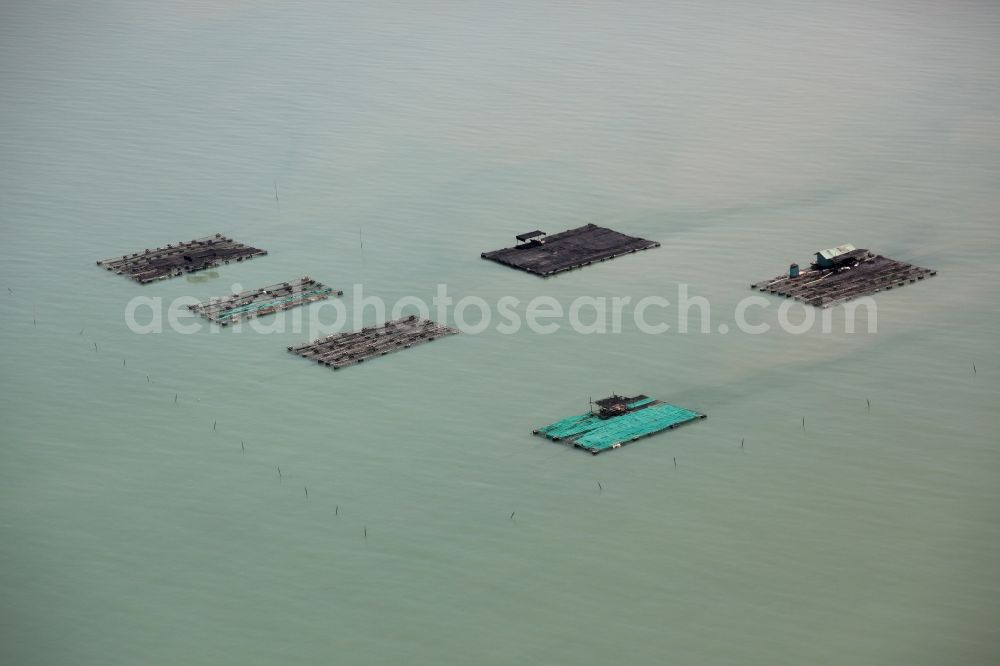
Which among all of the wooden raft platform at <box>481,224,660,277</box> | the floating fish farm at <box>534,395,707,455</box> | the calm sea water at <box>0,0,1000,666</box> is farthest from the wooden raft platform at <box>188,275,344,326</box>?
the floating fish farm at <box>534,395,707,455</box>

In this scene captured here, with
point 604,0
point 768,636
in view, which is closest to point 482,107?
point 604,0

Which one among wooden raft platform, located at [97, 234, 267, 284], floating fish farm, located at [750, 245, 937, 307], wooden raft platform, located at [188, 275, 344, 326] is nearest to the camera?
wooden raft platform, located at [188, 275, 344, 326]

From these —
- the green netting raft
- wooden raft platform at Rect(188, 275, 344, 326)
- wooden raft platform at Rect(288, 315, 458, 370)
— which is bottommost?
the green netting raft

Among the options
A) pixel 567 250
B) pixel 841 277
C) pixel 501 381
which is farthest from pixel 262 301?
pixel 841 277

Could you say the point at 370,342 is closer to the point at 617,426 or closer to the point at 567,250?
the point at 617,426

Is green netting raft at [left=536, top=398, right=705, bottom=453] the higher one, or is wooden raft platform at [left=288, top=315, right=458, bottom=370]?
wooden raft platform at [left=288, top=315, right=458, bottom=370]

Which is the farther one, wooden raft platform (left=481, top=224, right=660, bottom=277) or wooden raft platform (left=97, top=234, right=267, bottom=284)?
wooden raft platform (left=97, top=234, right=267, bottom=284)

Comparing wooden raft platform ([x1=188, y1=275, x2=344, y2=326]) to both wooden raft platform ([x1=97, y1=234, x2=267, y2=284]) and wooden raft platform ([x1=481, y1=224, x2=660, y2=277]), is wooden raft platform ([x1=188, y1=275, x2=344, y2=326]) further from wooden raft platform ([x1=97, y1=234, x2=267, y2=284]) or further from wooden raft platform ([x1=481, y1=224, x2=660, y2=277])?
wooden raft platform ([x1=481, y1=224, x2=660, y2=277])

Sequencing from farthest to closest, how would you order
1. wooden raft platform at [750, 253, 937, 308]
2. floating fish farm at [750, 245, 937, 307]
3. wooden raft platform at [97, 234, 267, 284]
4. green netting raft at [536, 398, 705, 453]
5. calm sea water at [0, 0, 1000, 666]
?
wooden raft platform at [97, 234, 267, 284], floating fish farm at [750, 245, 937, 307], wooden raft platform at [750, 253, 937, 308], green netting raft at [536, 398, 705, 453], calm sea water at [0, 0, 1000, 666]
